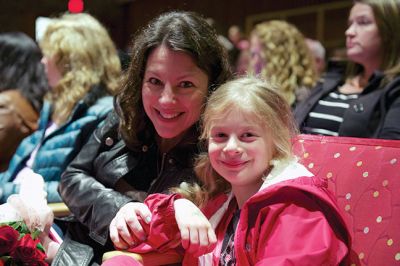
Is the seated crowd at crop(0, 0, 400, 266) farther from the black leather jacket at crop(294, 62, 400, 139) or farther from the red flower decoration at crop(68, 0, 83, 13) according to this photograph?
the red flower decoration at crop(68, 0, 83, 13)

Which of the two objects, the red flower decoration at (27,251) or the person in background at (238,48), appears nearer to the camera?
the red flower decoration at (27,251)

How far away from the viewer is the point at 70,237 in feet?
6.25

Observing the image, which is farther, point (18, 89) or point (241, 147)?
point (18, 89)

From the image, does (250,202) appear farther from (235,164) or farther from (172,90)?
(172,90)

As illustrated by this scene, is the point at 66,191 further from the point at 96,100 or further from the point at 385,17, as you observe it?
the point at 385,17

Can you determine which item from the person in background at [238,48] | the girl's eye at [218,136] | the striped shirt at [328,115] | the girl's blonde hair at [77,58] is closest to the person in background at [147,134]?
the girl's eye at [218,136]

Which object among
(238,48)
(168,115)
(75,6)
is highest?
(168,115)

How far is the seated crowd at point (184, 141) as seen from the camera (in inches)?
56.4

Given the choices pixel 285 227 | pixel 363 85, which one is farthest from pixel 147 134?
pixel 363 85

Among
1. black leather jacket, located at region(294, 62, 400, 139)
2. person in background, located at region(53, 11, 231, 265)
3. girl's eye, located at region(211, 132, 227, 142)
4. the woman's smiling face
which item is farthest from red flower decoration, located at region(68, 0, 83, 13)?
girl's eye, located at region(211, 132, 227, 142)

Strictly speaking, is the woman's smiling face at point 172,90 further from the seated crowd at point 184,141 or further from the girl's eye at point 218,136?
the girl's eye at point 218,136

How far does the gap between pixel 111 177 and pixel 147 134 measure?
7.0 inches

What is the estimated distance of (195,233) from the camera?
146 cm

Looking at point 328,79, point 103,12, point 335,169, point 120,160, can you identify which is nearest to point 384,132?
A: point 328,79
